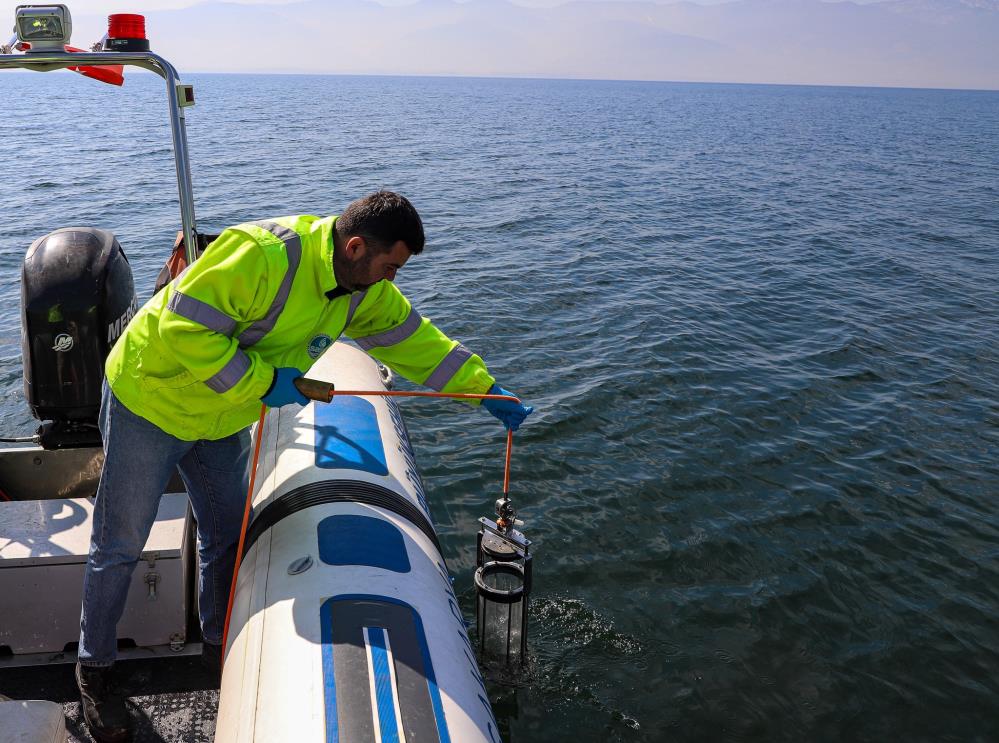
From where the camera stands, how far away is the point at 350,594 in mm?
2865

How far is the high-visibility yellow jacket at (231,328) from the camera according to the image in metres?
2.60

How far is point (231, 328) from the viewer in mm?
2695

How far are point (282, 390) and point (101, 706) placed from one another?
1.54 m

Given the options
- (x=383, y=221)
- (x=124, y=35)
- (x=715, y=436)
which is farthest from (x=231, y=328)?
(x=715, y=436)

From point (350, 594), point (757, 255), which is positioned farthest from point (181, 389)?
point (757, 255)

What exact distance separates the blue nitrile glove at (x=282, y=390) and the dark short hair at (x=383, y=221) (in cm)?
56

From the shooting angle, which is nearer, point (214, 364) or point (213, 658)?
point (214, 364)

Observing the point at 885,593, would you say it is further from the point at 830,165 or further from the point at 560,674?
the point at 830,165

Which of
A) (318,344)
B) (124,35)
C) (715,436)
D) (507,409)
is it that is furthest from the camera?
(715,436)

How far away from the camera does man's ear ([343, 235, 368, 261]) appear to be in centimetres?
271

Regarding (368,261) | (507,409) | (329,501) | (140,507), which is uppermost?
(368,261)

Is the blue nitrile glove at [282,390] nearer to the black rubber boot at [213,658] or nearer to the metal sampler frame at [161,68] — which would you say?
the metal sampler frame at [161,68]

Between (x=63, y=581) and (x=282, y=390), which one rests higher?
(x=282, y=390)

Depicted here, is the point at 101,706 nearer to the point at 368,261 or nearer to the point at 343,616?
the point at 343,616
